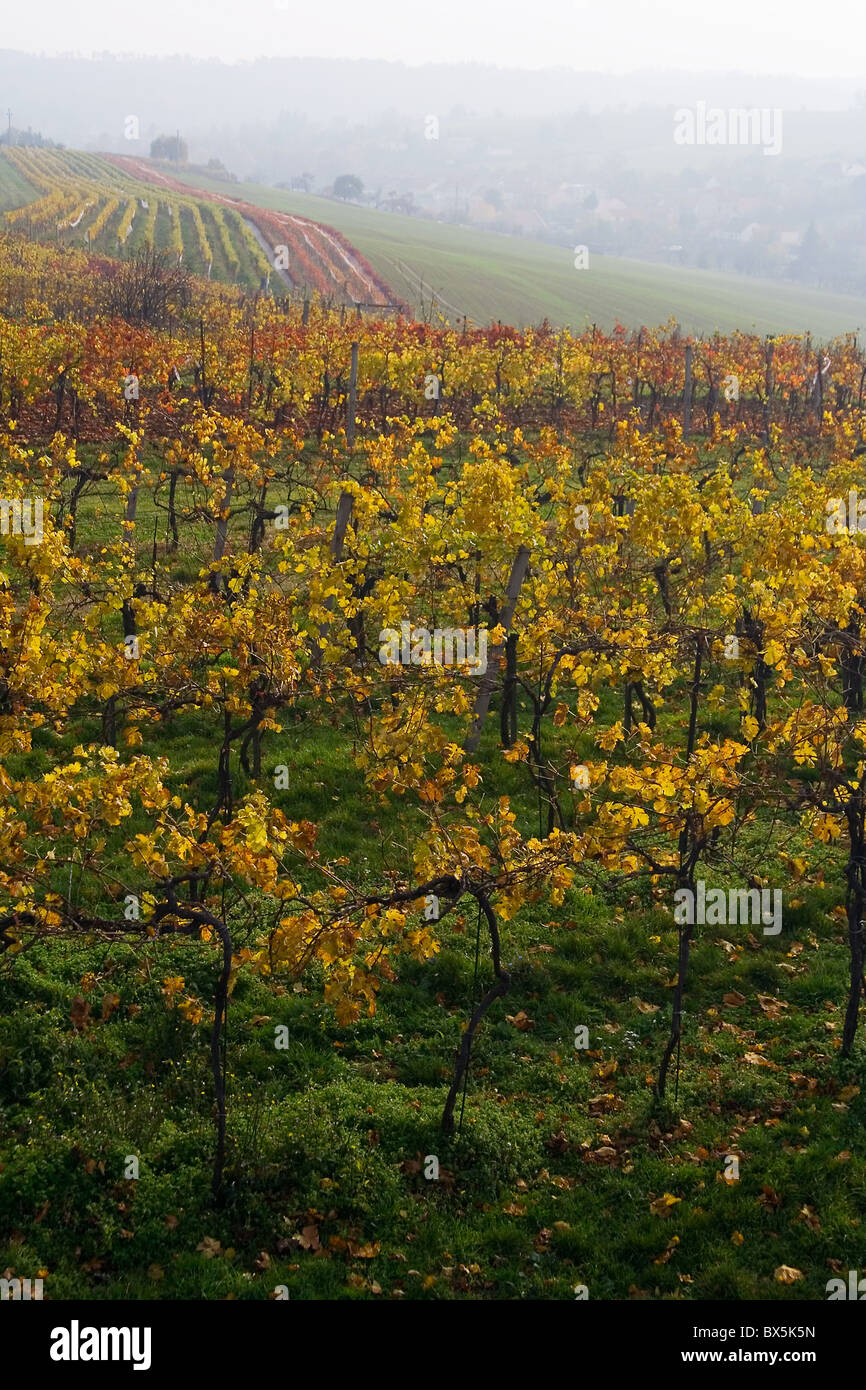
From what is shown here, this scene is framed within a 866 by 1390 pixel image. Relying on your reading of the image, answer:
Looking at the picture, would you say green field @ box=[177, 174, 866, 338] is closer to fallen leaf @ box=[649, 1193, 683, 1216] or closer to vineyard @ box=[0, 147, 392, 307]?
vineyard @ box=[0, 147, 392, 307]

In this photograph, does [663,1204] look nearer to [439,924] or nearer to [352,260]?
[439,924]

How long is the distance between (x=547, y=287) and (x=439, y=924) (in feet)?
349

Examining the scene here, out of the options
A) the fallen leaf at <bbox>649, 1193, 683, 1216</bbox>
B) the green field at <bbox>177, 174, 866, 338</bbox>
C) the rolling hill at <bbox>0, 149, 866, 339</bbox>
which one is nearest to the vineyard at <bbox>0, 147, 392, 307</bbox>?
the rolling hill at <bbox>0, 149, 866, 339</bbox>

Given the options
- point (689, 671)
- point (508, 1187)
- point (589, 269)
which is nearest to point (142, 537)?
point (689, 671)

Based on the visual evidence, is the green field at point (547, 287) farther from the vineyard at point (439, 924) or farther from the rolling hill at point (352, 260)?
the vineyard at point (439, 924)

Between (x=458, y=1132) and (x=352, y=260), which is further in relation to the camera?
(x=352, y=260)

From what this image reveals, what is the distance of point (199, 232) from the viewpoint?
329 feet

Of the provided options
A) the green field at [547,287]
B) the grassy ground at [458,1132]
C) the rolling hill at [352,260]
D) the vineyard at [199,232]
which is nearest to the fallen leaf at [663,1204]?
the grassy ground at [458,1132]

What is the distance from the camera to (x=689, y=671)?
66.0ft

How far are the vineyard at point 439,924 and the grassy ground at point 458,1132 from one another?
35mm

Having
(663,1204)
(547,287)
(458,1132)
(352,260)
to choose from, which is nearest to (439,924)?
(458,1132)

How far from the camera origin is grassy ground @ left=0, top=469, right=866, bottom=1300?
812 cm
